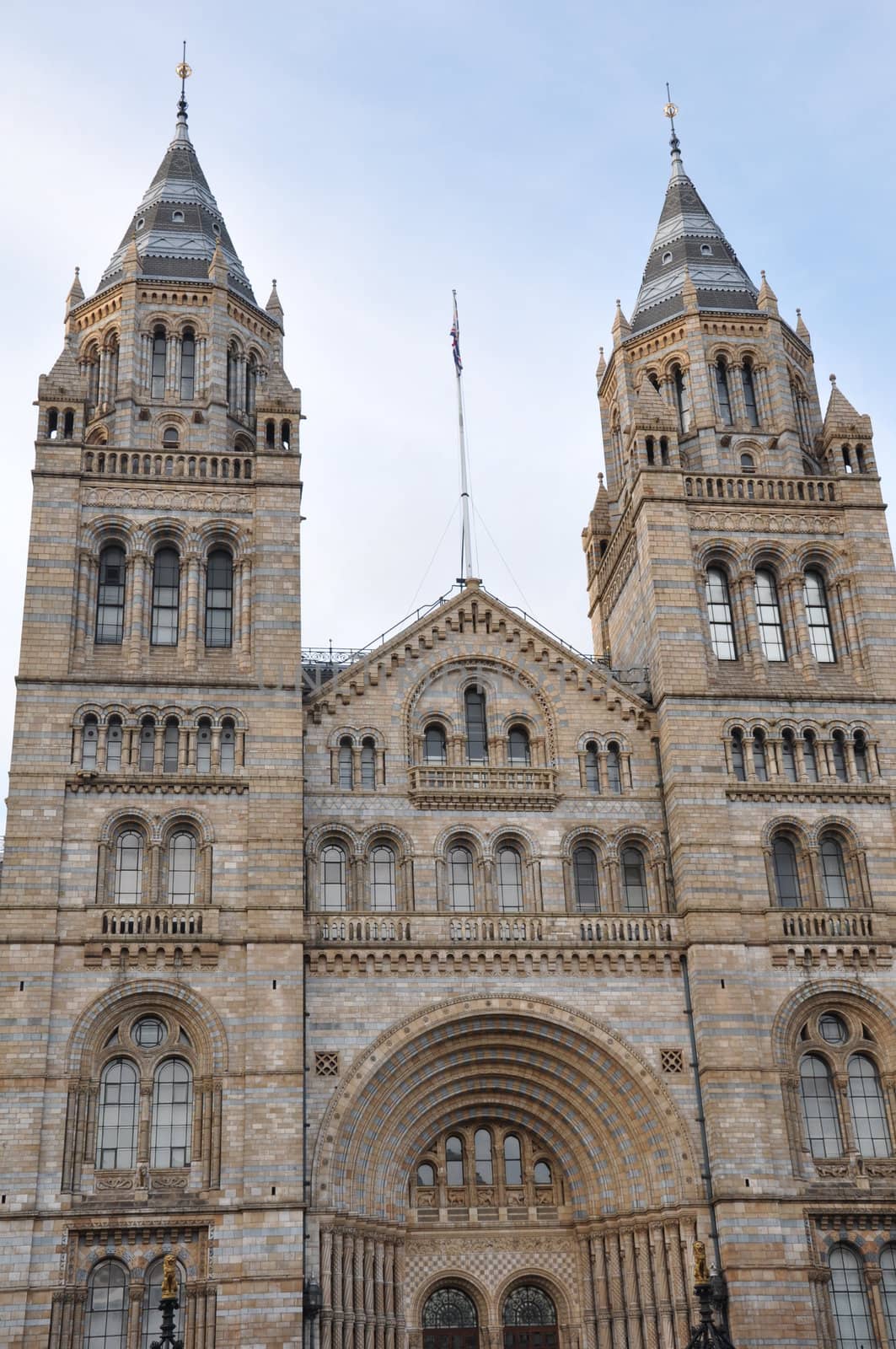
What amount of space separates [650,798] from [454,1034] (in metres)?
7.89

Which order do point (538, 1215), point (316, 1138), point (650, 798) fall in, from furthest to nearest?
point (650, 798)
point (538, 1215)
point (316, 1138)

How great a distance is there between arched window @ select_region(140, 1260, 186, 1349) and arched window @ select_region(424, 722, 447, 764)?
13536mm

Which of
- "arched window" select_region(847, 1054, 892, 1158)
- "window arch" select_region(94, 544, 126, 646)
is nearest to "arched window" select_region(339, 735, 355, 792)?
"window arch" select_region(94, 544, 126, 646)

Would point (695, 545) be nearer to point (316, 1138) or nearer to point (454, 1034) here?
point (454, 1034)

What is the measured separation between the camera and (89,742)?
126 ft

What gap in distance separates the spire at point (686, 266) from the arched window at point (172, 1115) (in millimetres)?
25744

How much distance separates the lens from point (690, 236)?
50469 millimetres

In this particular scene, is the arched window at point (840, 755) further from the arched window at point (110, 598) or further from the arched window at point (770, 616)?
the arched window at point (110, 598)

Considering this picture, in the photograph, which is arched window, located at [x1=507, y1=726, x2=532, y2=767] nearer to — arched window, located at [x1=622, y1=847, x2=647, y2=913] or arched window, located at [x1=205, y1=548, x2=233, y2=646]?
arched window, located at [x1=622, y1=847, x2=647, y2=913]

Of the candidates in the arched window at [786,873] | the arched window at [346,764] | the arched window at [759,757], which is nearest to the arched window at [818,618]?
the arched window at [759,757]

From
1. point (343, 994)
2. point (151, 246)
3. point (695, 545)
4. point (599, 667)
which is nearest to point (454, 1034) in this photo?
point (343, 994)

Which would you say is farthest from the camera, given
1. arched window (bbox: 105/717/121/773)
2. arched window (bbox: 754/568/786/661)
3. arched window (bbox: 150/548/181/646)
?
arched window (bbox: 754/568/786/661)

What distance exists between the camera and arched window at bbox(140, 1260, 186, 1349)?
33.4 meters

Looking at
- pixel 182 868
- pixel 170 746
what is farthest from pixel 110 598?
pixel 182 868
